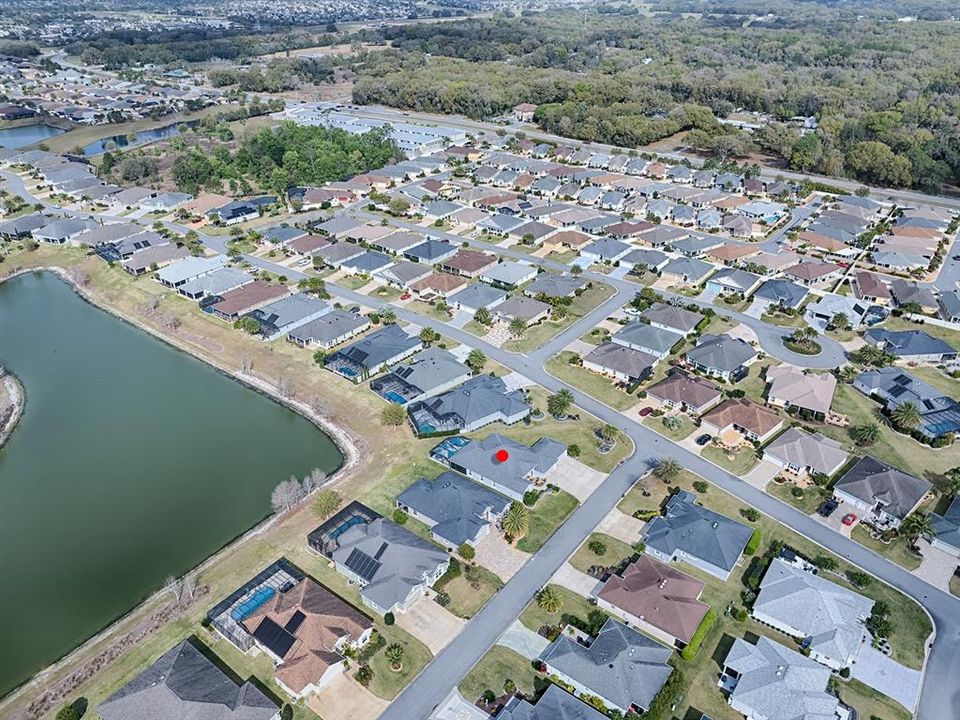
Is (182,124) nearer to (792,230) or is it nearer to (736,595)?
(792,230)

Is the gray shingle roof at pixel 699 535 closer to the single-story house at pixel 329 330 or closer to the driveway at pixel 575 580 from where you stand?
the driveway at pixel 575 580

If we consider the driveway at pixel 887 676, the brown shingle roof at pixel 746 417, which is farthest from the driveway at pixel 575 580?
the brown shingle roof at pixel 746 417

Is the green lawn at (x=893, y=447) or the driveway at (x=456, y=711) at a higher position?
the driveway at (x=456, y=711)

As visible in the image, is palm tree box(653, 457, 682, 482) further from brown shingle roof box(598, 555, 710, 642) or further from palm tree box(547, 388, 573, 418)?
palm tree box(547, 388, 573, 418)

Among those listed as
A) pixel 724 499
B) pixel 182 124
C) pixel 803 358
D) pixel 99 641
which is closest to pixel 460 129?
pixel 182 124

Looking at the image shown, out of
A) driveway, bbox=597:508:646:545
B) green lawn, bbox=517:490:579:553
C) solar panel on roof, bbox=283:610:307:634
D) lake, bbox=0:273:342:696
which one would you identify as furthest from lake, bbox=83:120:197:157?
driveway, bbox=597:508:646:545

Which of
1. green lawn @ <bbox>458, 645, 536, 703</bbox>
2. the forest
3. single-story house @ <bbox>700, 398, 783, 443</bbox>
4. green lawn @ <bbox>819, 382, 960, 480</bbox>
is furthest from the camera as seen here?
the forest
